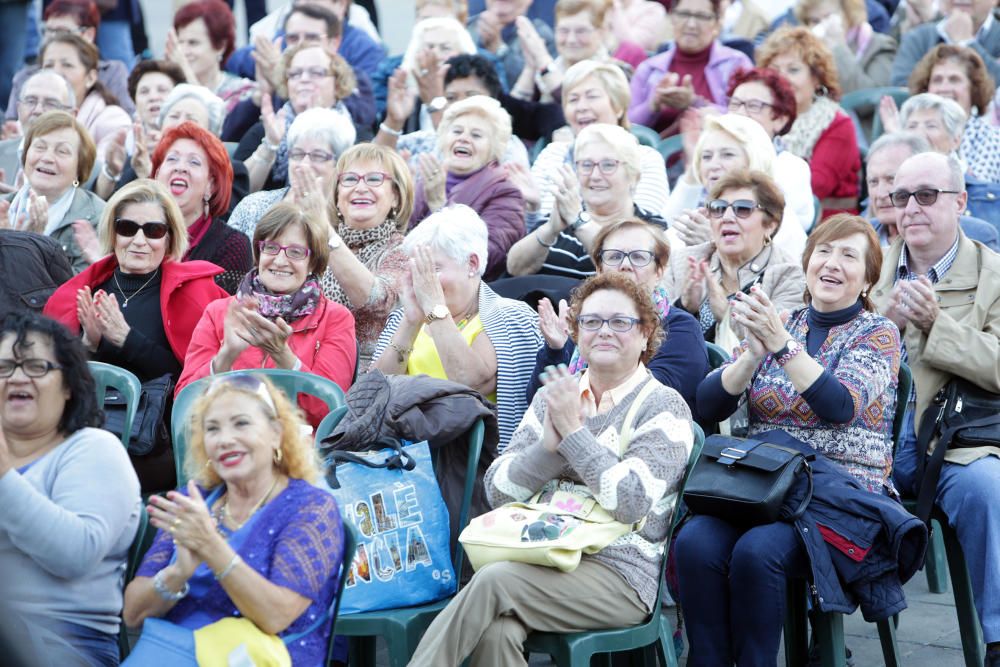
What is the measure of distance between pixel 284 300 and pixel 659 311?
139 cm

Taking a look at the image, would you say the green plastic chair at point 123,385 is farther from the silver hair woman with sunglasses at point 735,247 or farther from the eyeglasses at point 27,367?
the silver hair woman with sunglasses at point 735,247

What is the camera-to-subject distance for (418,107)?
8438 mm

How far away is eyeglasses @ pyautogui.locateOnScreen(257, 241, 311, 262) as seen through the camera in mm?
5113

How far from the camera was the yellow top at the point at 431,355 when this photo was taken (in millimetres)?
4887

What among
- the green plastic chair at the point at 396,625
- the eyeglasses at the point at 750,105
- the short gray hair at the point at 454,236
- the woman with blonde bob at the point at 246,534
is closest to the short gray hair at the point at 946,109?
the eyeglasses at the point at 750,105

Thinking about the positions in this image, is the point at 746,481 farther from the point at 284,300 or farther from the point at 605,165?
the point at 605,165

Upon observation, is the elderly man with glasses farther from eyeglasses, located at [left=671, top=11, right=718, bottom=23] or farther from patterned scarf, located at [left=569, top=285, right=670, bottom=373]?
eyeglasses, located at [left=671, top=11, right=718, bottom=23]

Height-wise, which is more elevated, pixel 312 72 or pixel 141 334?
pixel 312 72

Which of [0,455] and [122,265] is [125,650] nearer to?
[0,455]

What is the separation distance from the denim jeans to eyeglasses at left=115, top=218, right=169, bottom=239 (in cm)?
237

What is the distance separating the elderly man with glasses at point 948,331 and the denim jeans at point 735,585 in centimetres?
A: 64

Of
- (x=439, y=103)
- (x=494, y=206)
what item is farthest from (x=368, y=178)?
(x=439, y=103)

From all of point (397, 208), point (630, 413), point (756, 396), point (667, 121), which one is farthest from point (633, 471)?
point (667, 121)

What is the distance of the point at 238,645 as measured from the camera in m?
3.35
